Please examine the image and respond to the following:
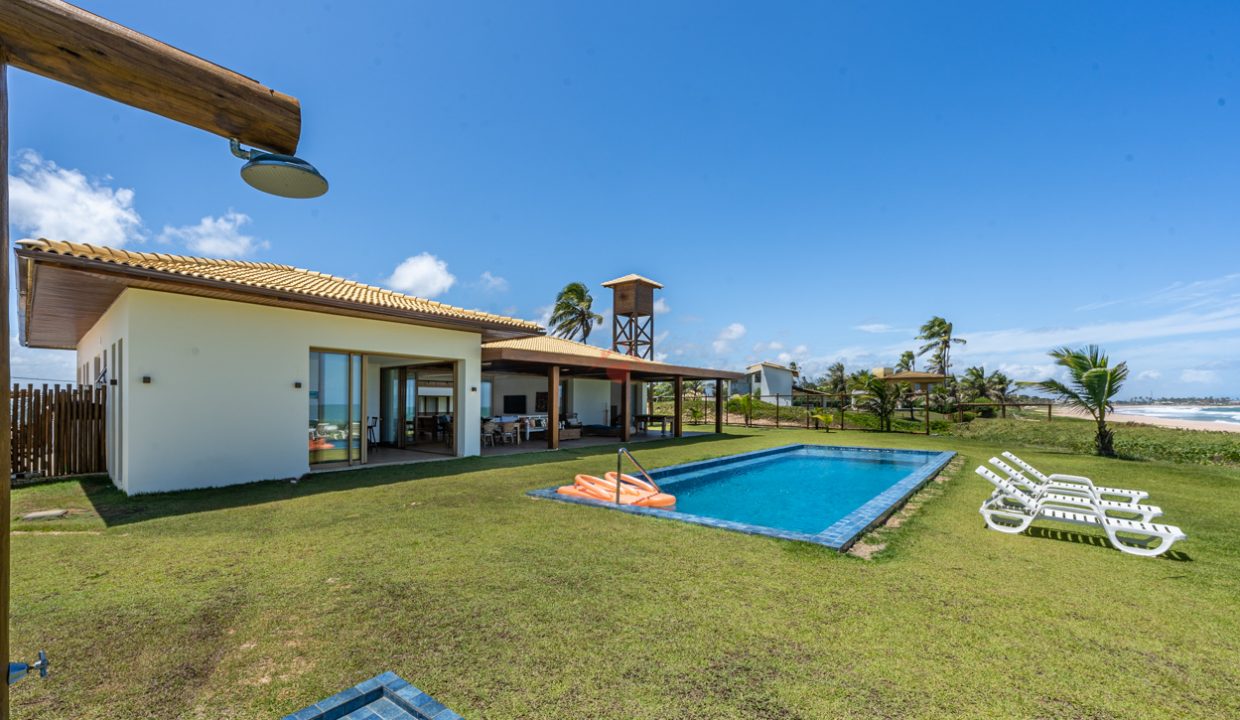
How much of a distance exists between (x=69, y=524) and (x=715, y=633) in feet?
25.2

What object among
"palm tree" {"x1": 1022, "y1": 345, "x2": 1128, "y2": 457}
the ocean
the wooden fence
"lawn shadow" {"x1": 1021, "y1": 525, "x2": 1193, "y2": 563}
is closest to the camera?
"lawn shadow" {"x1": 1021, "y1": 525, "x2": 1193, "y2": 563}

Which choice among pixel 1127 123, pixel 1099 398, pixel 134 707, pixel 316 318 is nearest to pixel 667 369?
pixel 316 318

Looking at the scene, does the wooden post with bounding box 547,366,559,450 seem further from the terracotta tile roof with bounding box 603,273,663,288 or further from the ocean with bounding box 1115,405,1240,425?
the ocean with bounding box 1115,405,1240,425

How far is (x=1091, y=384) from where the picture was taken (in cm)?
1448

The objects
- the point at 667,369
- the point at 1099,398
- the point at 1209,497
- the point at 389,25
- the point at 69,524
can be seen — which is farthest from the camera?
the point at 667,369

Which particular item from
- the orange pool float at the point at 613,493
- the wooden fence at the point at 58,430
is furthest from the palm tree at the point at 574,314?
the orange pool float at the point at 613,493

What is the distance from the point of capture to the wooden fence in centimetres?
952

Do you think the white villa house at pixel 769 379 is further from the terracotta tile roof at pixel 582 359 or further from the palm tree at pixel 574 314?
the terracotta tile roof at pixel 582 359

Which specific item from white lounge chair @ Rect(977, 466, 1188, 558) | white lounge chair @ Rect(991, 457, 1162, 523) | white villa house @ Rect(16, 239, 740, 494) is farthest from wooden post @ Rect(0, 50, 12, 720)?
white lounge chair @ Rect(991, 457, 1162, 523)

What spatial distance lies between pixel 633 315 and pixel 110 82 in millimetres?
25589

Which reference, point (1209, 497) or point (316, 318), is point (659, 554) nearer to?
point (316, 318)

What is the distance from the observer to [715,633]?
3482mm

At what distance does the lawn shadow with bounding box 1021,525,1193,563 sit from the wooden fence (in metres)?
15.7

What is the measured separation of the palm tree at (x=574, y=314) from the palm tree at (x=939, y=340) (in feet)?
98.2
